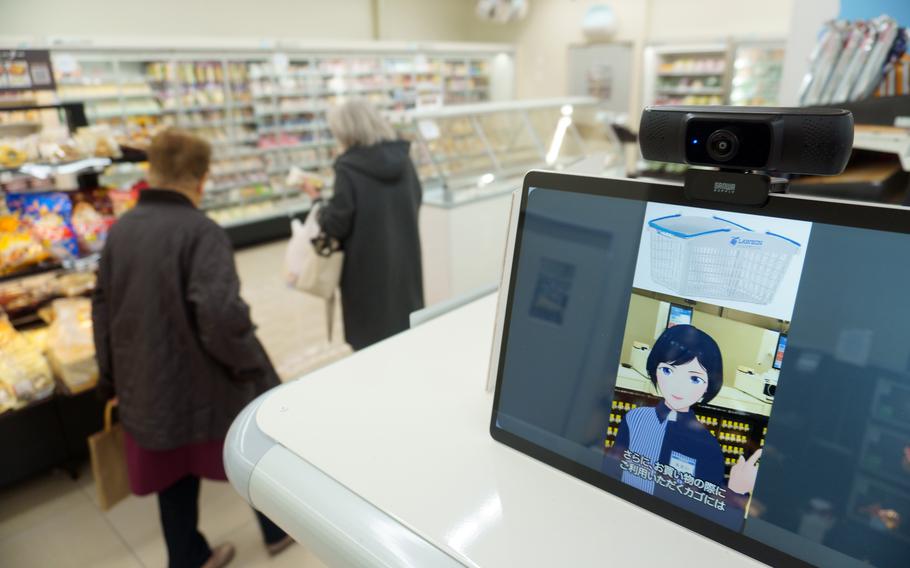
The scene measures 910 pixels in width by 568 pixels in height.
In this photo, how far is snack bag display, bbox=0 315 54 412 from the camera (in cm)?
243

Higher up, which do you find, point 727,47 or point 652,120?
point 727,47

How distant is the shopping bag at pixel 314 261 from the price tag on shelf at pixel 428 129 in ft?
4.20

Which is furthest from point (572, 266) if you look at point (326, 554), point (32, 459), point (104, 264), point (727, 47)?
point (727, 47)

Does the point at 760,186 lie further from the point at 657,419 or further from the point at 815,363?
the point at 657,419

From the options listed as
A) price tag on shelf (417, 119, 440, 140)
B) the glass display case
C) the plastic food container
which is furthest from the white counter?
price tag on shelf (417, 119, 440, 140)

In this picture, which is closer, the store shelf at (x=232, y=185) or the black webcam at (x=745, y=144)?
the black webcam at (x=745, y=144)

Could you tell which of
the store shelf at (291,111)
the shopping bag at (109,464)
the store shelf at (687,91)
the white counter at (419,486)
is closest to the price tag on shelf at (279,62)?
the store shelf at (291,111)

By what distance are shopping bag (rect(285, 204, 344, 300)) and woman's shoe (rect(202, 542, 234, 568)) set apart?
44.8 inches

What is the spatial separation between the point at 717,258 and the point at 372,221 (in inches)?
83.6

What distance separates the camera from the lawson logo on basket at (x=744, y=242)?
615mm

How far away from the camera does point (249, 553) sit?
230 cm

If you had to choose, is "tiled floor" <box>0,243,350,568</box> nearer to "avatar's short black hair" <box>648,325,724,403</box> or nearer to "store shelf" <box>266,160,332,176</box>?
"avatar's short black hair" <box>648,325,724,403</box>

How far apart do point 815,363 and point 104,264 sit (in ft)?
6.57

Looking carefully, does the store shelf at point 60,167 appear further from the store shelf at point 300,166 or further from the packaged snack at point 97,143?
the store shelf at point 300,166
